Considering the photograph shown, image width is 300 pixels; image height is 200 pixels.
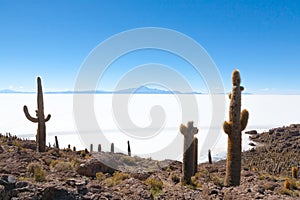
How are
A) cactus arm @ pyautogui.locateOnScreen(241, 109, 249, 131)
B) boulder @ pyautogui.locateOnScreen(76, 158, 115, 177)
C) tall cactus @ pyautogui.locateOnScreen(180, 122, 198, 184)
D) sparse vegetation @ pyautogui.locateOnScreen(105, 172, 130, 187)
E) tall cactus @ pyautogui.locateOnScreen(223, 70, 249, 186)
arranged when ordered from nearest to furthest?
sparse vegetation @ pyautogui.locateOnScreen(105, 172, 130, 187) → boulder @ pyautogui.locateOnScreen(76, 158, 115, 177) → tall cactus @ pyautogui.locateOnScreen(223, 70, 249, 186) → cactus arm @ pyautogui.locateOnScreen(241, 109, 249, 131) → tall cactus @ pyautogui.locateOnScreen(180, 122, 198, 184)

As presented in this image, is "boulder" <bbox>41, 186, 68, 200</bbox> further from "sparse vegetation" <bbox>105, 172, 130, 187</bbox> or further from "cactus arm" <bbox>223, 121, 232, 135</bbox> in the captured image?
"cactus arm" <bbox>223, 121, 232, 135</bbox>

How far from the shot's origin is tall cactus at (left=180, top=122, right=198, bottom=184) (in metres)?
14.3

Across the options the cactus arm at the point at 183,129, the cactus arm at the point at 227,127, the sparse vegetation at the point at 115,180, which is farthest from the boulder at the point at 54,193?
the cactus arm at the point at 183,129

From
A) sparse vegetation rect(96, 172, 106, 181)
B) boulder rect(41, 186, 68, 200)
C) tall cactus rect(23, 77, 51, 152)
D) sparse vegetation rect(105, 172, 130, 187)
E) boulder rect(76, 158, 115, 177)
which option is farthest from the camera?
tall cactus rect(23, 77, 51, 152)

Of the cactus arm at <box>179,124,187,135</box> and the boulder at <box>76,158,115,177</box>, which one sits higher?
the cactus arm at <box>179,124,187,135</box>

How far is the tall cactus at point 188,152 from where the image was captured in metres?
14.3

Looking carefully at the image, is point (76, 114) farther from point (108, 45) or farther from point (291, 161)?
point (291, 161)

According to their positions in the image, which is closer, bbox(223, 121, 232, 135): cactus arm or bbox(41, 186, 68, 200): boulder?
bbox(41, 186, 68, 200): boulder

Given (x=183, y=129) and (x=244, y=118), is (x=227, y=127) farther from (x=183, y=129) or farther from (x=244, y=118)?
(x=183, y=129)

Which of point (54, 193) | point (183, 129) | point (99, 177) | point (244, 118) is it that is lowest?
point (99, 177)

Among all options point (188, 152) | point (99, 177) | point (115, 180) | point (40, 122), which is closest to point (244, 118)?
point (188, 152)

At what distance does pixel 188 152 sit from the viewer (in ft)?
48.9

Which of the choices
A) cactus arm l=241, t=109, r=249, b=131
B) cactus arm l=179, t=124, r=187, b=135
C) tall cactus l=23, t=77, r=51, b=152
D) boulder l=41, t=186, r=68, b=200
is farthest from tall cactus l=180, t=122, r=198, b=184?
tall cactus l=23, t=77, r=51, b=152

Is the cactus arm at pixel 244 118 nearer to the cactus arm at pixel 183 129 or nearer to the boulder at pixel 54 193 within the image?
the cactus arm at pixel 183 129
